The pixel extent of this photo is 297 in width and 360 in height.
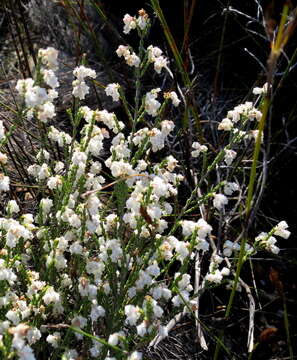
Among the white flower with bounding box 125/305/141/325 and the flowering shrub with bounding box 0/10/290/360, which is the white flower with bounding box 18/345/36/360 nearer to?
the flowering shrub with bounding box 0/10/290/360

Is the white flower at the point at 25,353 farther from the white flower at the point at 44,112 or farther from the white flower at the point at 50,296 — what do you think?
the white flower at the point at 44,112

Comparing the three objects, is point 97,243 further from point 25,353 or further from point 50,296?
point 25,353

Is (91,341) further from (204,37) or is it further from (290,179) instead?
(204,37)

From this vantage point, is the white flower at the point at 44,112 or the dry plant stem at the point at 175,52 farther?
the dry plant stem at the point at 175,52

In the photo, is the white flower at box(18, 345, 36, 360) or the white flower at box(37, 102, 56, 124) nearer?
the white flower at box(18, 345, 36, 360)

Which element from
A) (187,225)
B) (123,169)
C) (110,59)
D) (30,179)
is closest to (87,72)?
(123,169)

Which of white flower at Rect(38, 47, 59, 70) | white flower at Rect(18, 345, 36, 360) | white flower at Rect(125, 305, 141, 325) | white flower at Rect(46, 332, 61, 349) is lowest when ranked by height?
white flower at Rect(46, 332, 61, 349)

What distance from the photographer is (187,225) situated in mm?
2137

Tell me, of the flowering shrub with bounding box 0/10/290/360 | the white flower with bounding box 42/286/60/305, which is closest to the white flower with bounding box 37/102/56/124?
the flowering shrub with bounding box 0/10/290/360

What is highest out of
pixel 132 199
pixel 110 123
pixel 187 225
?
pixel 110 123

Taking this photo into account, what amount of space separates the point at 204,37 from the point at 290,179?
1.32 metres

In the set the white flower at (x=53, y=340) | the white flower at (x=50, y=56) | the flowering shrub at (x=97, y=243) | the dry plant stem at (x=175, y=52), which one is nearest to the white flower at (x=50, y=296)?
the flowering shrub at (x=97, y=243)

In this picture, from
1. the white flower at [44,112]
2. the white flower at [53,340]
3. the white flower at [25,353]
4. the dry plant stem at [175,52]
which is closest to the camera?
the white flower at [25,353]

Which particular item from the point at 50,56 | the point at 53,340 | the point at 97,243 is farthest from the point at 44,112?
the point at 53,340
